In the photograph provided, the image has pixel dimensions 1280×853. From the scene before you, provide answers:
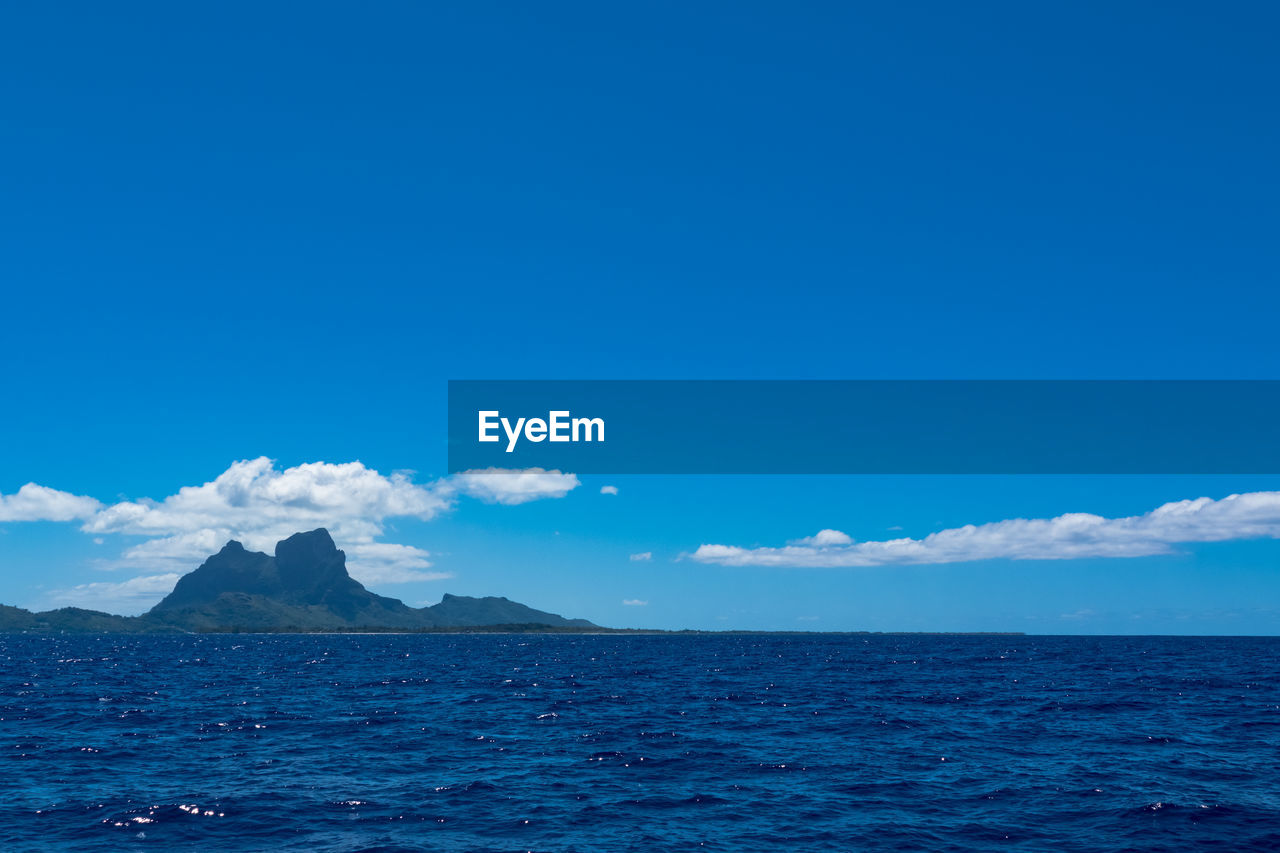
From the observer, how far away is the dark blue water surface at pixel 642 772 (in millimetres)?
29250

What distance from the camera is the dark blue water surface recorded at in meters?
29.2

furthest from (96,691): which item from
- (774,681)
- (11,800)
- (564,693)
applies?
(774,681)

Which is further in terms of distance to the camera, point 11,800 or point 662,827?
point 11,800

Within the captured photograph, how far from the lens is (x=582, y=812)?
32094mm

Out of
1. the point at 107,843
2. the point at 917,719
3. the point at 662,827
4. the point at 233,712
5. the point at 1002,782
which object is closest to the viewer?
the point at 107,843

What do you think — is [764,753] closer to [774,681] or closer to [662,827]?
[662,827]

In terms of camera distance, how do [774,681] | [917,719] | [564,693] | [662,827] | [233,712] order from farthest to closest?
1. [774,681]
2. [564,693]
3. [233,712]
4. [917,719]
5. [662,827]

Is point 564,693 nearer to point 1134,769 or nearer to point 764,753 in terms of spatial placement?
point 764,753

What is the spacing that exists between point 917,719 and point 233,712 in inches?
1884

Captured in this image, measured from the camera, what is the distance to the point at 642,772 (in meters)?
39.1

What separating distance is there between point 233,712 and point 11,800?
2876 cm

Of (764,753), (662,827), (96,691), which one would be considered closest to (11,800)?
(662,827)

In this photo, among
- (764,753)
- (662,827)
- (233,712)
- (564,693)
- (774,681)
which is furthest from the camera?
(774,681)

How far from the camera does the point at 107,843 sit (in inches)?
1101
